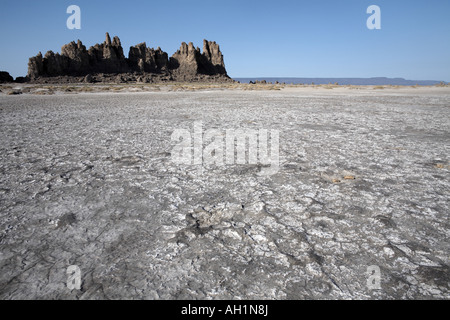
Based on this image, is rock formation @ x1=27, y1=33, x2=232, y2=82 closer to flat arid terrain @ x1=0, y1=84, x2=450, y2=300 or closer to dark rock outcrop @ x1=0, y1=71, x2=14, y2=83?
dark rock outcrop @ x1=0, y1=71, x2=14, y2=83

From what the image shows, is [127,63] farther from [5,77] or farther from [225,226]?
[225,226]

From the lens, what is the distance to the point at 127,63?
102 metres

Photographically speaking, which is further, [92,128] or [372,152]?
[92,128]

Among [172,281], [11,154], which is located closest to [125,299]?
[172,281]

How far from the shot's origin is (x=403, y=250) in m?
1.60

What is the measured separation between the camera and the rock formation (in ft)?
259

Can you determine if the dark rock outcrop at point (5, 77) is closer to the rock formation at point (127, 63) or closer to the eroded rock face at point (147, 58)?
the rock formation at point (127, 63)

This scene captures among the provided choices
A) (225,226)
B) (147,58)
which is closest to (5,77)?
(147,58)

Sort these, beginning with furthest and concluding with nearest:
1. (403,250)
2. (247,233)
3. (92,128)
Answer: (92,128)
(247,233)
(403,250)

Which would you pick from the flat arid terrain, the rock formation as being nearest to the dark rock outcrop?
the rock formation

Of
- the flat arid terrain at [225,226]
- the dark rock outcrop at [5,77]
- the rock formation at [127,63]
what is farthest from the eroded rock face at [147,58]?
the flat arid terrain at [225,226]
